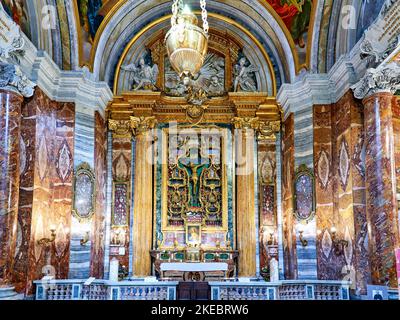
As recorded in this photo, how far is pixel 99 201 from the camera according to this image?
13.8 m

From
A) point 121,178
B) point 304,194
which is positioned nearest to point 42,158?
point 121,178

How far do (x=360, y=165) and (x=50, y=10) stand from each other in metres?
8.13

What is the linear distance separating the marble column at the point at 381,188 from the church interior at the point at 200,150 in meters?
0.04

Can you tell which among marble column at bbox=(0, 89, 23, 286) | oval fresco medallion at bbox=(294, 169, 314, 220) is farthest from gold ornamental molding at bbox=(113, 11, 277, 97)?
marble column at bbox=(0, 89, 23, 286)

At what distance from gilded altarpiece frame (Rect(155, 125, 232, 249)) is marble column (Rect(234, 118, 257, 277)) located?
1.26ft

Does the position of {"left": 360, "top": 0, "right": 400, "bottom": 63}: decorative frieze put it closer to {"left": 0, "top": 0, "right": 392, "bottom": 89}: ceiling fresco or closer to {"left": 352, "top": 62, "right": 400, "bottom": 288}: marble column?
{"left": 352, "top": 62, "right": 400, "bottom": 288}: marble column

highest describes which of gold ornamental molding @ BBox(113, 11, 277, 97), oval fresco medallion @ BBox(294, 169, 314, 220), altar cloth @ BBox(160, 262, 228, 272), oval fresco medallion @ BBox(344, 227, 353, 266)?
gold ornamental molding @ BBox(113, 11, 277, 97)

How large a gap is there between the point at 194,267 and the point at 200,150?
3.75 m

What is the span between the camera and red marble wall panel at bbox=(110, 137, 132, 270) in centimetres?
1432

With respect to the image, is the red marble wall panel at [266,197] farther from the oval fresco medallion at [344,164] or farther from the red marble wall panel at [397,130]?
the red marble wall panel at [397,130]

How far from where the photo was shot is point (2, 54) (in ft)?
31.4

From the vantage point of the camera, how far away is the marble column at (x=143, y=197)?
1419 cm
